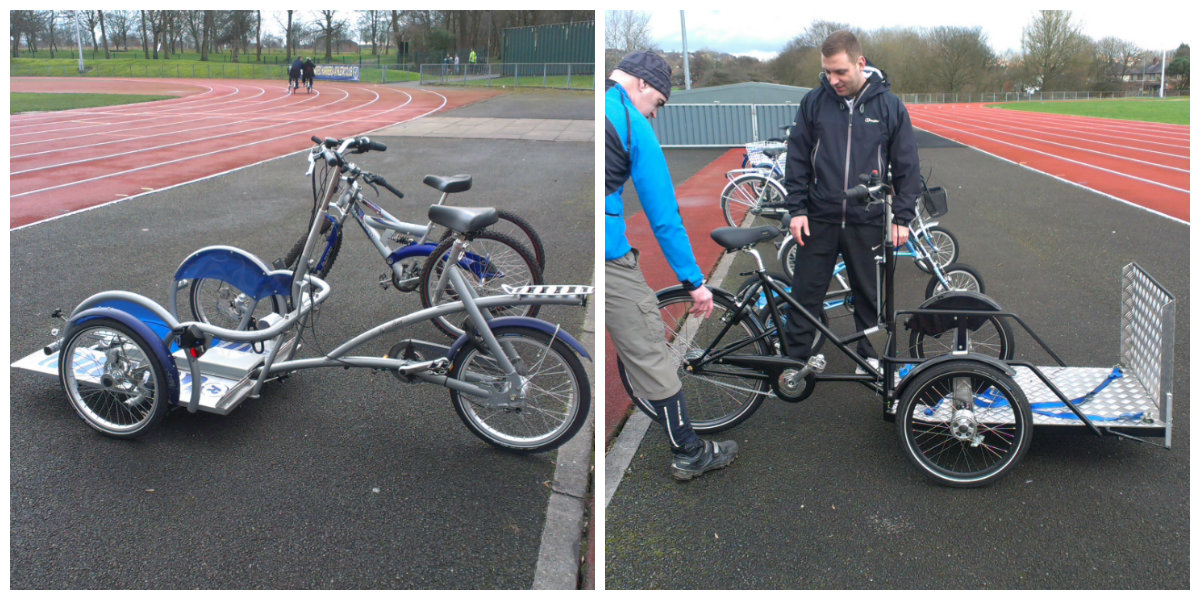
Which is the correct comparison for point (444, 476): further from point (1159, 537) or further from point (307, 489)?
point (1159, 537)

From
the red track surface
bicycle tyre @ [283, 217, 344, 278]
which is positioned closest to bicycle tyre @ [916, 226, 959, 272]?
the red track surface

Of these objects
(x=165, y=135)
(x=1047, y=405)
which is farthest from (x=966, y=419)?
(x=165, y=135)

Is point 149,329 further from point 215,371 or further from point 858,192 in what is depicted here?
point 858,192

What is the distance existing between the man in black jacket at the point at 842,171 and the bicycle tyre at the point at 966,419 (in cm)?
59

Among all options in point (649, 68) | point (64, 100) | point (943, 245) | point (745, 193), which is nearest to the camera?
point (649, 68)

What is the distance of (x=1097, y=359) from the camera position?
4.75m

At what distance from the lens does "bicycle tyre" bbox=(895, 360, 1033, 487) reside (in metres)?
3.12

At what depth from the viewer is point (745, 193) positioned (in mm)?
9133

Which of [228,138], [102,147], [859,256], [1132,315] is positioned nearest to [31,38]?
[859,256]

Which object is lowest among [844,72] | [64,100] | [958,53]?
[844,72]

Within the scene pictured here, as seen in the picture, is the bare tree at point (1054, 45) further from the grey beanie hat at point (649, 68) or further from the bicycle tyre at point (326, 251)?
the bicycle tyre at point (326, 251)

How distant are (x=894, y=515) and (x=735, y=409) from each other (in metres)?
0.92

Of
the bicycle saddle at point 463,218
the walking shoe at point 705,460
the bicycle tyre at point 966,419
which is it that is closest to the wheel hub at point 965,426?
the bicycle tyre at point 966,419

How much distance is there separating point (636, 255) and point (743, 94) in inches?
688
